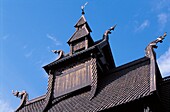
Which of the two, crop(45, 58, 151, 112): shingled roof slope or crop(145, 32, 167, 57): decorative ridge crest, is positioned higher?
crop(145, 32, 167, 57): decorative ridge crest

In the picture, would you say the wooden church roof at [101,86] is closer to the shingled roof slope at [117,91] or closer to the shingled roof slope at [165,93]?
the shingled roof slope at [117,91]

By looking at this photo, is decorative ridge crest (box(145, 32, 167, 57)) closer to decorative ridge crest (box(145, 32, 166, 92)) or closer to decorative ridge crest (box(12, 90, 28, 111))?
decorative ridge crest (box(145, 32, 166, 92))

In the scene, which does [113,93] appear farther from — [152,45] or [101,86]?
[152,45]

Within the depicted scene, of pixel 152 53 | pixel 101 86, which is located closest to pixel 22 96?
pixel 101 86

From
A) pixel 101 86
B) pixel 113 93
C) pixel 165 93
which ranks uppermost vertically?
pixel 101 86

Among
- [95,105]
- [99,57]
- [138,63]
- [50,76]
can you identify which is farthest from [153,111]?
[50,76]

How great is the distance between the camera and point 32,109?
1769 cm

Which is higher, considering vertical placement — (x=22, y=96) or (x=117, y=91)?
(x=22, y=96)

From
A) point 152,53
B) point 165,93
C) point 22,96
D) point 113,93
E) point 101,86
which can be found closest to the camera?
point 113,93

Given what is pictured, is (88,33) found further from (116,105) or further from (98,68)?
(116,105)

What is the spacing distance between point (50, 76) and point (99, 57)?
3234mm

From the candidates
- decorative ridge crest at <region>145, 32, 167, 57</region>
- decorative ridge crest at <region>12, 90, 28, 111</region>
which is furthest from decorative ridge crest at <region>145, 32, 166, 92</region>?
decorative ridge crest at <region>12, 90, 28, 111</region>

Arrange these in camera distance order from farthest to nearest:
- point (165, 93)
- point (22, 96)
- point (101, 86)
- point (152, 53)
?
point (22, 96)
point (152, 53)
point (101, 86)
point (165, 93)

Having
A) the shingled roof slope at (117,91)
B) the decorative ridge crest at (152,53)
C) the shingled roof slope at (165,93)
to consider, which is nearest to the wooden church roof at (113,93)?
the shingled roof slope at (117,91)
